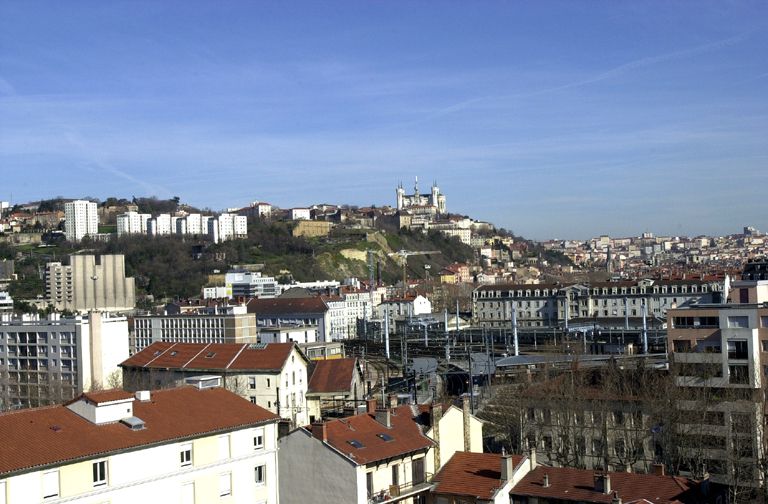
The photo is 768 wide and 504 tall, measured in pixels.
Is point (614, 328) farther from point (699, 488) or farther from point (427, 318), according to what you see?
point (699, 488)

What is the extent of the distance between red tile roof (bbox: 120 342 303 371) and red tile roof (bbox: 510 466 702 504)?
51.8 feet

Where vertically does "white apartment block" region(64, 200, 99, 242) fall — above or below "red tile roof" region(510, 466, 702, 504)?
above

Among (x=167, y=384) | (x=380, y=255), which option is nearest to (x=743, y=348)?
(x=167, y=384)

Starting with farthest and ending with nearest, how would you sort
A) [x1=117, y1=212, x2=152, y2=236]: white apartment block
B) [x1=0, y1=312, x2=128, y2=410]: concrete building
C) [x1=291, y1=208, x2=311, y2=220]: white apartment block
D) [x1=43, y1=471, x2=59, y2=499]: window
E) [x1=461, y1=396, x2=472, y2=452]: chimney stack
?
[x1=291, y1=208, x2=311, y2=220]: white apartment block → [x1=117, y1=212, x2=152, y2=236]: white apartment block → [x1=0, y1=312, x2=128, y2=410]: concrete building → [x1=461, y1=396, x2=472, y2=452]: chimney stack → [x1=43, y1=471, x2=59, y2=499]: window

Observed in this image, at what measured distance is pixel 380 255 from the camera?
124 meters

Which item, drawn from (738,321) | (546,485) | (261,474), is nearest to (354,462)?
(261,474)

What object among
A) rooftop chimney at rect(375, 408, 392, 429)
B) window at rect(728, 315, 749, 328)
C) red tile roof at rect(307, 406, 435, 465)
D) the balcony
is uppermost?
window at rect(728, 315, 749, 328)

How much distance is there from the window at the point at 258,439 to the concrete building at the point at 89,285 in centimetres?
7708

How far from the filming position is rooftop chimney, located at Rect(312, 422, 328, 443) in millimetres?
16375

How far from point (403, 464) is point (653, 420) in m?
7.21

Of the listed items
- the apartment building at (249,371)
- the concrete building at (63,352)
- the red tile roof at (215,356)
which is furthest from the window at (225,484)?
the concrete building at (63,352)

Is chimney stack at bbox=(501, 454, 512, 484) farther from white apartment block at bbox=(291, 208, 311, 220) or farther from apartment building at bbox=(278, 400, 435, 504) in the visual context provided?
white apartment block at bbox=(291, 208, 311, 220)

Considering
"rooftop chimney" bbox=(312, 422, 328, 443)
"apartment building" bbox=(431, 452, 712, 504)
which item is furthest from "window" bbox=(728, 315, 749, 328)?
"rooftop chimney" bbox=(312, 422, 328, 443)

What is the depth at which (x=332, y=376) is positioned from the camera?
3331cm
